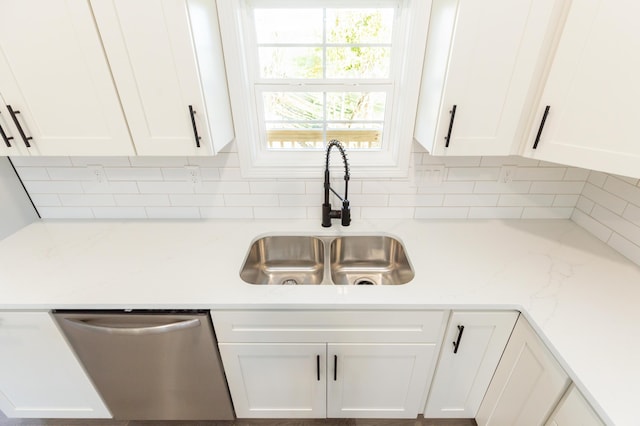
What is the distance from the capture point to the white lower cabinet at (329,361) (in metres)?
1.08

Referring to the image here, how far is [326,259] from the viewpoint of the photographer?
4.77 ft

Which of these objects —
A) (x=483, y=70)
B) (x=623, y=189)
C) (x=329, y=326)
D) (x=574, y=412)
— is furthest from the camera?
(x=623, y=189)

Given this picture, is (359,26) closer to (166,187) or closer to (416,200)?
(416,200)

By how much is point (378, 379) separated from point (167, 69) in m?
1.51

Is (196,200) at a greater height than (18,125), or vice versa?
(18,125)

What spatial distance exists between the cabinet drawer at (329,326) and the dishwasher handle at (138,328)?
0.10 m

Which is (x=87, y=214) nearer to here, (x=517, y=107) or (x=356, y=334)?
(x=356, y=334)

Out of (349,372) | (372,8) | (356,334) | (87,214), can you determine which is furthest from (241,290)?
(372,8)

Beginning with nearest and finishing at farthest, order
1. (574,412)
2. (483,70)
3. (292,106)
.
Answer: (574,412), (483,70), (292,106)

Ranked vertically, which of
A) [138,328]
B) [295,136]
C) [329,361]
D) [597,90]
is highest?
[597,90]

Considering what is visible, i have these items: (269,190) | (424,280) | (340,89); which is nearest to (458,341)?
(424,280)

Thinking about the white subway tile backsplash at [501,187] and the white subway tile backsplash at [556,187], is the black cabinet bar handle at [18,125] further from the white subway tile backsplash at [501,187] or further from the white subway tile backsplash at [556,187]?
the white subway tile backsplash at [556,187]

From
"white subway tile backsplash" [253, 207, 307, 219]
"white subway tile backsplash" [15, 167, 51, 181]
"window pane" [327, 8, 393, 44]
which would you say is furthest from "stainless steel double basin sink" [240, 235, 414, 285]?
"white subway tile backsplash" [15, 167, 51, 181]

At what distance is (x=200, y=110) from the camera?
1062mm
